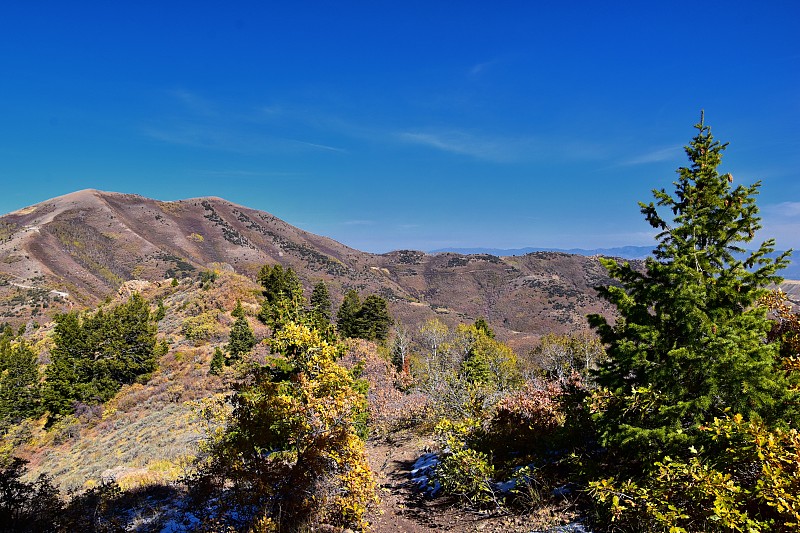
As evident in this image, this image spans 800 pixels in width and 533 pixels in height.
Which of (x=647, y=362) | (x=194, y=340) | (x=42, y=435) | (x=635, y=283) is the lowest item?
(x=42, y=435)

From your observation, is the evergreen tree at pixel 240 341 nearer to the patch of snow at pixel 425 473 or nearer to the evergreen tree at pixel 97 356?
the evergreen tree at pixel 97 356

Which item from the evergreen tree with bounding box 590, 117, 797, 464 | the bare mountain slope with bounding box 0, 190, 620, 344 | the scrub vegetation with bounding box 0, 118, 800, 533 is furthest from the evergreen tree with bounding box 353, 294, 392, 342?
the bare mountain slope with bounding box 0, 190, 620, 344

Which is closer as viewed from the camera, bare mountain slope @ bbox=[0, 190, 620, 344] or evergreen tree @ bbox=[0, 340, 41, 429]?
evergreen tree @ bbox=[0, 340, 41, 429]

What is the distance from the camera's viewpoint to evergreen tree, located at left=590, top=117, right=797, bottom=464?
21.5 ft

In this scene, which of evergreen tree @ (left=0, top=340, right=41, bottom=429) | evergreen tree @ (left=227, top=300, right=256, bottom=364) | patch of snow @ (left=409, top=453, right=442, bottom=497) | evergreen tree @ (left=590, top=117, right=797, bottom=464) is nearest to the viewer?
evergreen tree @ (left=590, top=117, right=797, bottom=464)

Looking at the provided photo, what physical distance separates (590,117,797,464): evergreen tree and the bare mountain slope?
3915 inches

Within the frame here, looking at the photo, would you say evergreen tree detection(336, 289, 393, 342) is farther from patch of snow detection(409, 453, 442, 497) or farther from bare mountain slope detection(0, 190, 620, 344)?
bare mountain slope detection(0, 190, 620, 344)

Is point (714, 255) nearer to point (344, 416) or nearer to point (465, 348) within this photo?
point (344, 416)

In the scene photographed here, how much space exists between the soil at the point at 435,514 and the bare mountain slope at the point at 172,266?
91690mm

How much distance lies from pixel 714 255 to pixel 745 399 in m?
2.54

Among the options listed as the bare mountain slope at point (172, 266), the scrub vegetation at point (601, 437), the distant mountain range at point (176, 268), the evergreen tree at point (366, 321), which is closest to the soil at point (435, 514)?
the scrub vegetation at point (601, 437)

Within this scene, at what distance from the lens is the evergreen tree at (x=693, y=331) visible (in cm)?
655

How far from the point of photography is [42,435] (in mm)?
29031

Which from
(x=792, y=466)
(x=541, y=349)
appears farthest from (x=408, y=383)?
(x=541, y=349)
